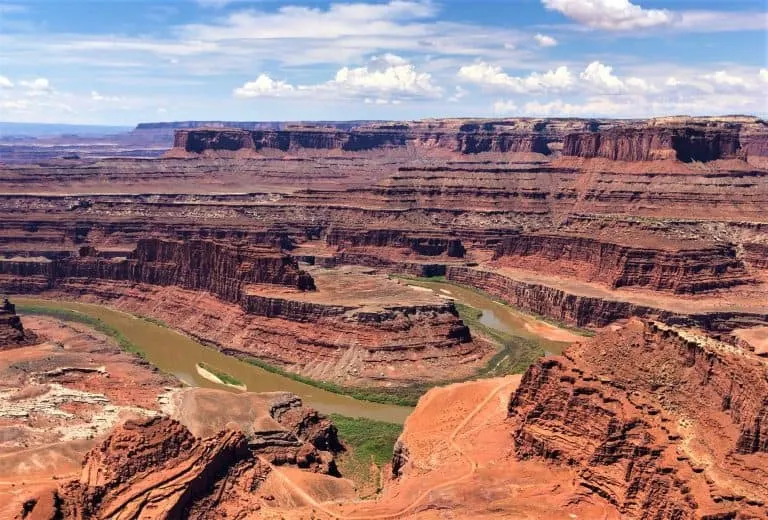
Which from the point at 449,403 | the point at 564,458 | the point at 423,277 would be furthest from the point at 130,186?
the point at 564,458

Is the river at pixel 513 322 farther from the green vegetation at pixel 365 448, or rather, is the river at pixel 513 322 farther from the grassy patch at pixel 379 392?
the green vegetation at pixel 365 448

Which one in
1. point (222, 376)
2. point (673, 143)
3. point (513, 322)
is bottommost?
point (222, 376)

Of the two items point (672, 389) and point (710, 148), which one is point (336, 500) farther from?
point (710, 148)

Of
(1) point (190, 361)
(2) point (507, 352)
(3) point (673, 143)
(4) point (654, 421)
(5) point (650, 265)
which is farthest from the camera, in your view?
(3) point (673, 143)

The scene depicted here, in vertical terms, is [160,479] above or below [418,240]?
below

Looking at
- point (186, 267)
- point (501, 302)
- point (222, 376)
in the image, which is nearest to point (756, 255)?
point (501, 302)

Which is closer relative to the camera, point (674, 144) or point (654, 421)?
point (654, 421)

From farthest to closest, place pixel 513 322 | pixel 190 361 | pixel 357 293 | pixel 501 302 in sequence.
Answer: pixel 501 302
pixel 513 322
pixel 357 293
pixel 190 361

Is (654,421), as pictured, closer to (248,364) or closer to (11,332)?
(248,364)
